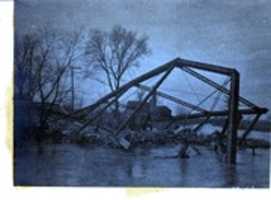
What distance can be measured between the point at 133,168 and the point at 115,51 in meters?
0.40

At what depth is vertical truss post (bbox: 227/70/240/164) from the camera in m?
1.67

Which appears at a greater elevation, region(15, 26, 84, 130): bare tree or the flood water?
region(15, 26, 84, 130): bare tree

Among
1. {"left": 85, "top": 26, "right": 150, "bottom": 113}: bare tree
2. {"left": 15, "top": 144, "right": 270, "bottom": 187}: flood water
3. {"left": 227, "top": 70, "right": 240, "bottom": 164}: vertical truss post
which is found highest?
{"left": 85, "top": 26, "right": 150, "bottom": 113}: bare tree

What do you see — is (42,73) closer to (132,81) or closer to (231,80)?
(132,81)

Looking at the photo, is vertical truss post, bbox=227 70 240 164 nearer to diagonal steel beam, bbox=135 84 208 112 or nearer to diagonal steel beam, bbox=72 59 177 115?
diagonal steel beam, bbox=135 84 208 112

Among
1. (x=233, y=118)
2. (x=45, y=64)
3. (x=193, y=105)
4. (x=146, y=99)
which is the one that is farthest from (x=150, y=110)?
(x=45, y=64)

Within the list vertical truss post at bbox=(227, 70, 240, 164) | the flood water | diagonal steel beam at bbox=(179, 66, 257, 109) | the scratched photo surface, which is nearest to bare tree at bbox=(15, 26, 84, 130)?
the scratched photo surface

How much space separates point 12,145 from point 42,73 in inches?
10.4

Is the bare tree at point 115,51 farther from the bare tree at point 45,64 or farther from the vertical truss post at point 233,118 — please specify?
the vertical truss post at point 233,118

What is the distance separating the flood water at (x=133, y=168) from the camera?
66.2 inches

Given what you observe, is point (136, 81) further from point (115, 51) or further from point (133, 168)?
point (133, 168)

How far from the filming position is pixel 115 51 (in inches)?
67.0

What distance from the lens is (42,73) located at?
170cm


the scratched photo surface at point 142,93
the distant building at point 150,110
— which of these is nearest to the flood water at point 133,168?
the scratched photo surface at point 142,93
